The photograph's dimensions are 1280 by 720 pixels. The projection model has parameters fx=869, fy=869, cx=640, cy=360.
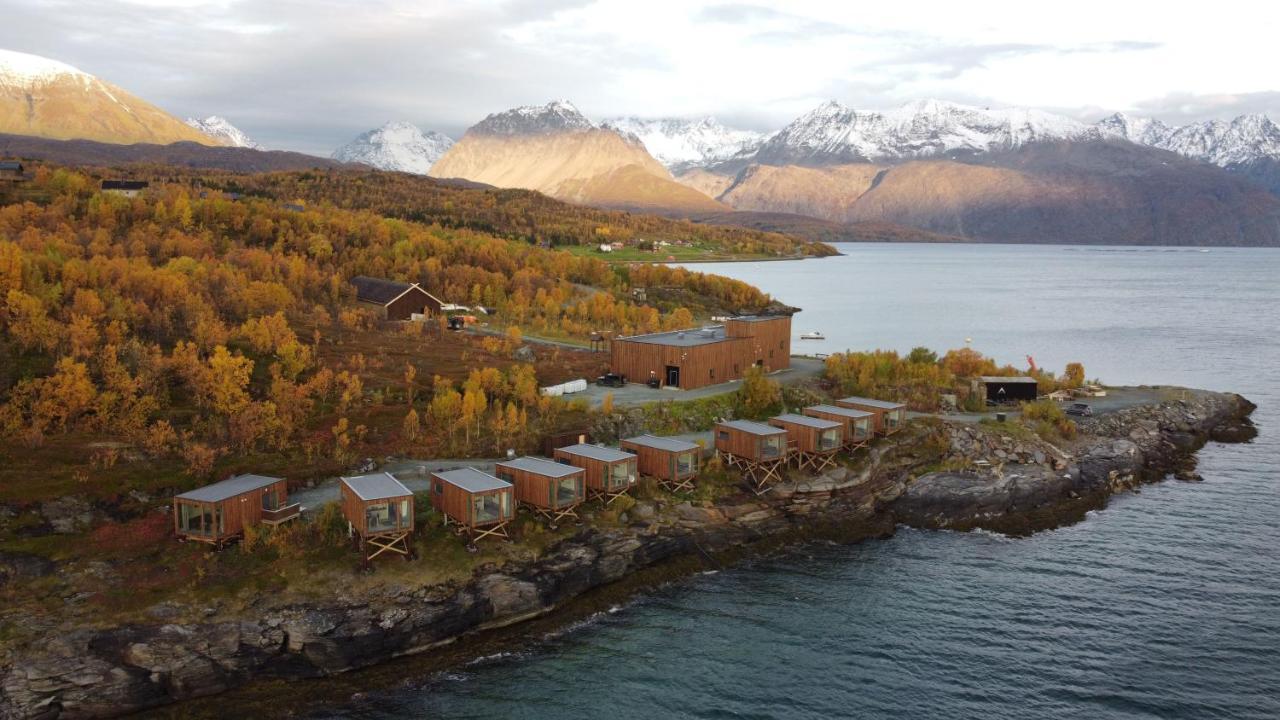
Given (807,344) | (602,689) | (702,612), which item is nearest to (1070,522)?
(702,612)

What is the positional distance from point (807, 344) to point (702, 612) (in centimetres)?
6963

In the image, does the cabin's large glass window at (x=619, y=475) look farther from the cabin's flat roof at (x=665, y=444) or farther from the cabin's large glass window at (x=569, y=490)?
the cabin's flat roof at (x=665, y=444)

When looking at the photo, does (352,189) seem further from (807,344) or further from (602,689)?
(602,689)

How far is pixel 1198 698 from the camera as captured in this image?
28.6 metres

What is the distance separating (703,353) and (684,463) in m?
16.9

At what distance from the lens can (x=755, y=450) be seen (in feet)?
148

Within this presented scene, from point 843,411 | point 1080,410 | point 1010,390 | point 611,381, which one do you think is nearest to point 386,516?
point 611,381

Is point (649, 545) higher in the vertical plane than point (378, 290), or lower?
lower

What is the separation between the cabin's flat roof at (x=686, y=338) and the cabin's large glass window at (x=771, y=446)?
48.3 feet

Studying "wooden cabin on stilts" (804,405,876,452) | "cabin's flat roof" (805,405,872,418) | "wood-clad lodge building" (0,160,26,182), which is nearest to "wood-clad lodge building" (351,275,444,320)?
"cabin's flat roof" (805,405,872,418)

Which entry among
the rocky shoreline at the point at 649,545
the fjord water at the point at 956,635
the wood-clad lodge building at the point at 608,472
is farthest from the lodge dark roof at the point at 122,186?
the fjord water at the point at 956,635

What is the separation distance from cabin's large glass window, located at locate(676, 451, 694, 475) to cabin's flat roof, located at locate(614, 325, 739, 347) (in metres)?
16.4

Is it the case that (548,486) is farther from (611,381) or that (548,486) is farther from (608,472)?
(611,381)

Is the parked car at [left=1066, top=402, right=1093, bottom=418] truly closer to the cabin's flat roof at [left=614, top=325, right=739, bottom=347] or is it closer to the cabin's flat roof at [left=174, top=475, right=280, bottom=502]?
the cabin's flat roof at [left=614, top=325, right=739, bottom=347]
